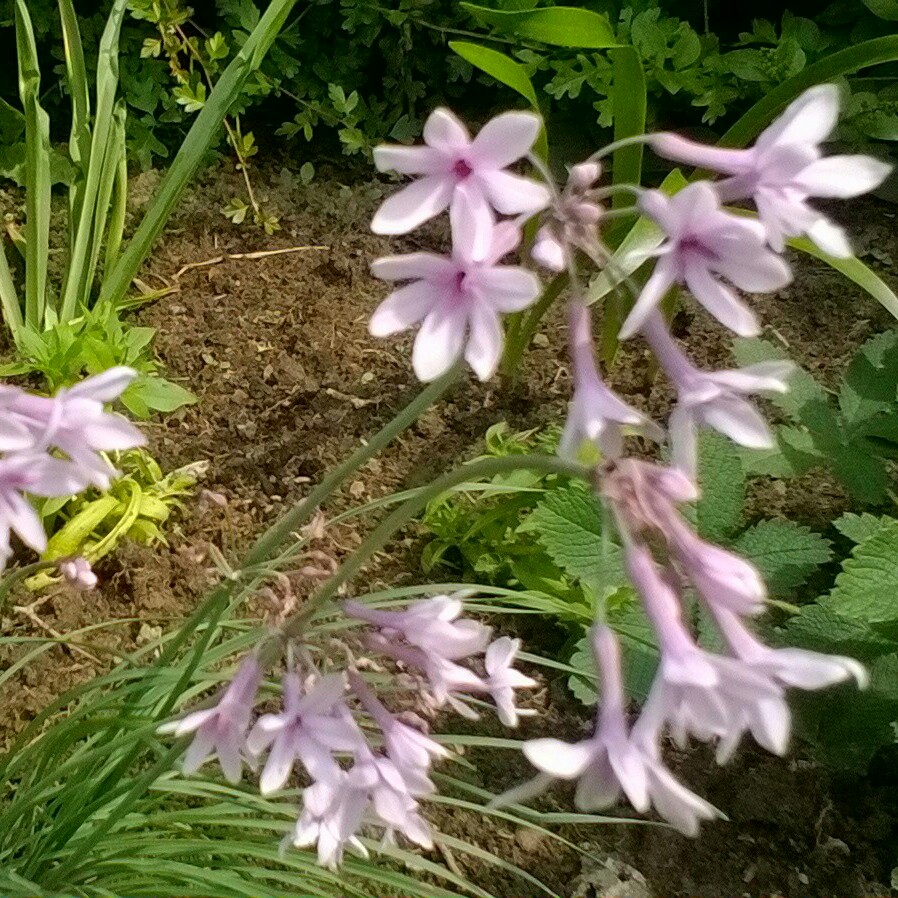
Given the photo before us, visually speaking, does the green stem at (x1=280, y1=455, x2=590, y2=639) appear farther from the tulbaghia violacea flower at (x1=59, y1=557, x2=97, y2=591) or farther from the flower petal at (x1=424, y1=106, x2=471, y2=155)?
the tulbaghia violacea flower at (x1=59, y1=557, x2=97, y2=591)

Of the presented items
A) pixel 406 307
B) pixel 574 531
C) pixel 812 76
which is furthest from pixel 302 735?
pixel 812 76

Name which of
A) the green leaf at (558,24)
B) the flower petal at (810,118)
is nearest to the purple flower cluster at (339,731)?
the flower petal at (810,118)

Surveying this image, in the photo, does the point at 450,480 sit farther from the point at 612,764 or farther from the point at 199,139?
the point at 199,139

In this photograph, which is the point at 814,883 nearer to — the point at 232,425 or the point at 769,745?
the point at 769,745

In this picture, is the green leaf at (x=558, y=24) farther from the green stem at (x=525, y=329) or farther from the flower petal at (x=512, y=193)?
the flower petal at (x=512, y=193)

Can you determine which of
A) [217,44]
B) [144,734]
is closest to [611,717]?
[144,734]

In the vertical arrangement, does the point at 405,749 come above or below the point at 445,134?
below

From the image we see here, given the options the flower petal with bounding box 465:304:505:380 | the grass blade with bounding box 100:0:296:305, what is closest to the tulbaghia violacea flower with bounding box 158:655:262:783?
the flower petal with bounding box 465:304:505:380
